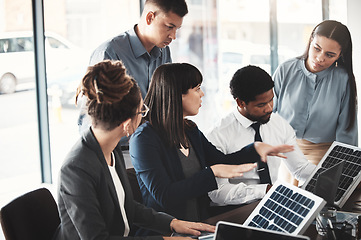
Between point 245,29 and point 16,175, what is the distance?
3.34 m

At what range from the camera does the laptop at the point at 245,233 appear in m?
1.25

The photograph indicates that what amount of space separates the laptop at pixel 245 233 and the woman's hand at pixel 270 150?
76 cm

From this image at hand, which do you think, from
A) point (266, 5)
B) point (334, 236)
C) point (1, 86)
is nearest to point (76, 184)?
point (334, 236)

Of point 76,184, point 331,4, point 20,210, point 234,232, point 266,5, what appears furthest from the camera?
point 266,5

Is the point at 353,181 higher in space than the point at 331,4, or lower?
lower

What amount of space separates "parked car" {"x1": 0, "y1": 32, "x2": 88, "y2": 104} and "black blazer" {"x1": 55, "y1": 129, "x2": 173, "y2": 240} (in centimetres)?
271

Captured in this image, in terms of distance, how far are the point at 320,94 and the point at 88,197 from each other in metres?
2.19

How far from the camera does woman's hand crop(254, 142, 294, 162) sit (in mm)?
2012

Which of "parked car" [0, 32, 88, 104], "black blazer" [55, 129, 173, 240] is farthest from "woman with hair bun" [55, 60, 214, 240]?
"parked car" [0, 32, 88, 104]

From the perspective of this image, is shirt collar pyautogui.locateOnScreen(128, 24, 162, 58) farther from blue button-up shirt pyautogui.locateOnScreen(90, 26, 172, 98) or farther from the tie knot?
the tie knot

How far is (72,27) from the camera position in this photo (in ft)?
15.7

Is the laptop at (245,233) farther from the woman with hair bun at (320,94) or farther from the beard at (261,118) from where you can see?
the woman with hair bun at (320,94)

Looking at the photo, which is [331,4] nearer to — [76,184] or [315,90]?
[315,90]

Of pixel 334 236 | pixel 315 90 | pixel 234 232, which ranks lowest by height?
pixel 334 236
